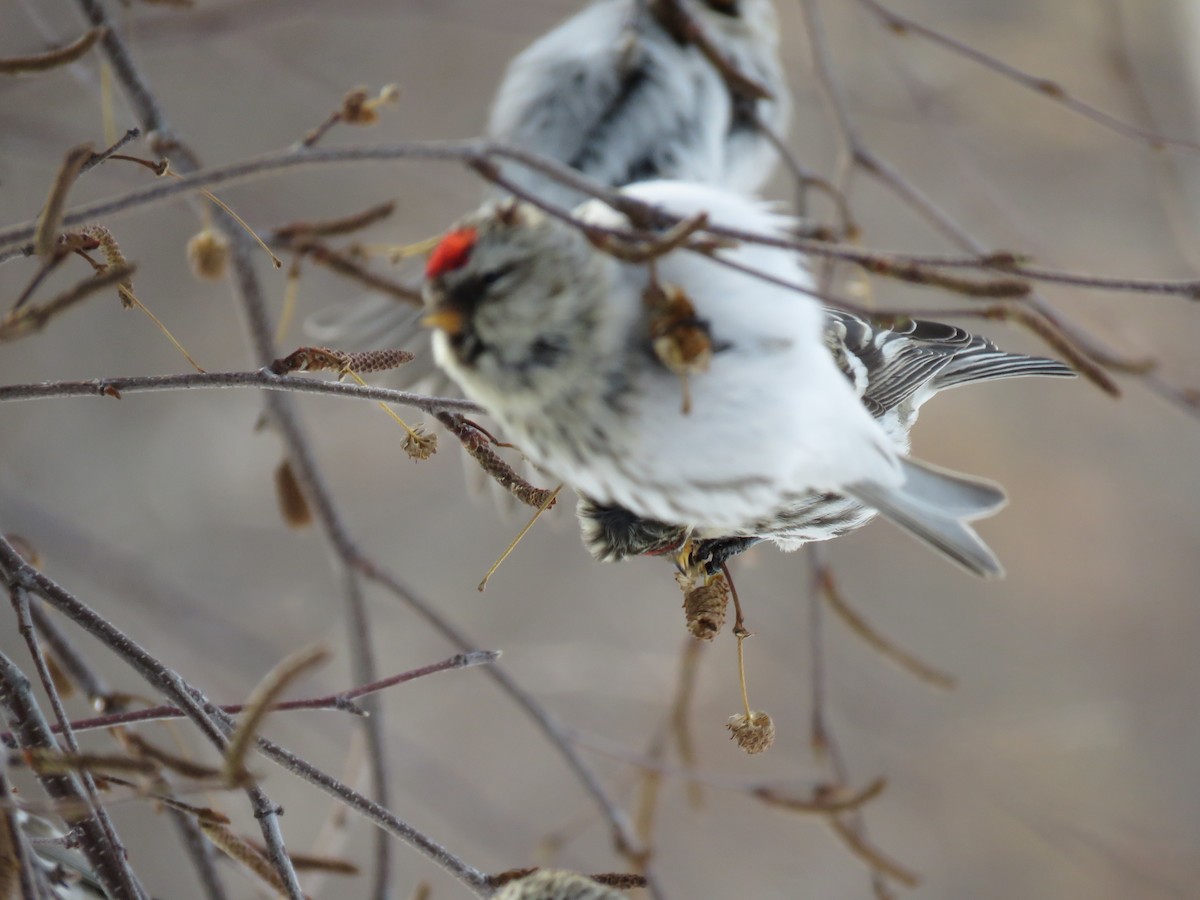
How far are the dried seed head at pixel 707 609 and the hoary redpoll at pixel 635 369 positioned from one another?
59 millimetres

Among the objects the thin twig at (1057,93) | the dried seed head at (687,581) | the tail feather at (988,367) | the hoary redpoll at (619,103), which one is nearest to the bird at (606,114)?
the hoary redpoll at (619,103)

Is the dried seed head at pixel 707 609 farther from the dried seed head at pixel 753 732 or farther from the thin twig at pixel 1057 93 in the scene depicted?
the thin twig at pixel 1057 93

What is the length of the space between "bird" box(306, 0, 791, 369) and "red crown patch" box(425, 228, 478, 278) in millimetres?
604

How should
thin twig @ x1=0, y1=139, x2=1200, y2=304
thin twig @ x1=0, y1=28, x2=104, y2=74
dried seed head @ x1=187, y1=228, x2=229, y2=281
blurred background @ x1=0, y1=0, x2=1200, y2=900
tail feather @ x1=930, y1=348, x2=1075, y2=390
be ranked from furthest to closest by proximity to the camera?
1. blurred background @ x1=0, y1=0, x2=1200, y2=900
2. tail feather @ x1=930, y1=348, x2=1075, y2=390
3. dried seed head @ x1=187, y1=228, x2=229, y2=281
4. thin twig @ x1=0, y1=28, x2=104, y2=74
5. thin twig @ x1=0, y1=139, x2=1200, y2=304

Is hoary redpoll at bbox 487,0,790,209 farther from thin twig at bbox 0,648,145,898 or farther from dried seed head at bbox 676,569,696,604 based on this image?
thin twig at bbox 0,648,145,898

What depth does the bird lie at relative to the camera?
1167 mm

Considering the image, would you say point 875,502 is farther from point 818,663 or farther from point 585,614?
point 585,614

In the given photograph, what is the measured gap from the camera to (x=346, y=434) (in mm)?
2357

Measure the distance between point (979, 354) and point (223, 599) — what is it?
1.67 m

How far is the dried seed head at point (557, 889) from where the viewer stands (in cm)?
54

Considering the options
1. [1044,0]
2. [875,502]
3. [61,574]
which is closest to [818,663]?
[875,502]

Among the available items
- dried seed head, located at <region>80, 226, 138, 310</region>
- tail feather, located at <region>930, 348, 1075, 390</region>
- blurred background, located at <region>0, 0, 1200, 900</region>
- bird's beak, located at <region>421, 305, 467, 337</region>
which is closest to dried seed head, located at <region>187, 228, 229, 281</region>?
dried seed head, located at <region>80, 226, 138, 310</region>

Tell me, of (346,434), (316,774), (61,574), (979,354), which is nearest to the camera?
(316,774)

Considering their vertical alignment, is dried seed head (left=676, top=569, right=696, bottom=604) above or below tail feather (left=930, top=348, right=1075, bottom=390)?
below
